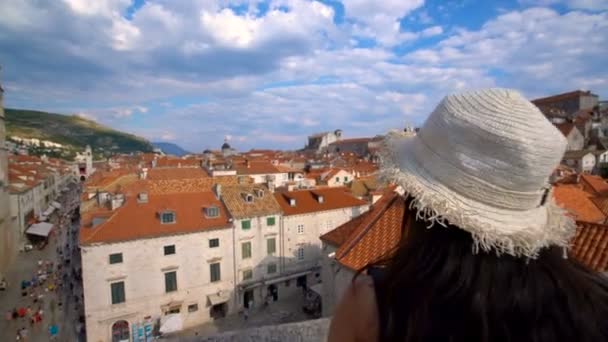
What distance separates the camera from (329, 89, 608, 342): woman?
1052mm

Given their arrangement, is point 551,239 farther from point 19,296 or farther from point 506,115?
point 19,296

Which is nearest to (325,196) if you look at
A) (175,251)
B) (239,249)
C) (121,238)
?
(239,249)

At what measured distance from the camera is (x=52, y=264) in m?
25.1

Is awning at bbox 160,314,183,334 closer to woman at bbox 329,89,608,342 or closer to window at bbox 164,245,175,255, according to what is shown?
window at bbox 164,245,175,255

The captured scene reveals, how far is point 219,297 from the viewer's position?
17688 millimetres

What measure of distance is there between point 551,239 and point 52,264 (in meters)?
32.0

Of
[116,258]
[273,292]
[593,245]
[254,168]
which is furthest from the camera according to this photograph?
[254,168]

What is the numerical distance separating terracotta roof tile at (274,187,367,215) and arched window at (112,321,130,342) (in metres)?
9.68

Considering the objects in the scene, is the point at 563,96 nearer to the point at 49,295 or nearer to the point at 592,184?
the point at 592,184

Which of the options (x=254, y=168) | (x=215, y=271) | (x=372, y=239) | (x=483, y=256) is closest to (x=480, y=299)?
(x=483, y=256)

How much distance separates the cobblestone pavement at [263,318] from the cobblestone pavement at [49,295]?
5754 mm

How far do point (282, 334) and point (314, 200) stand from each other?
18.7 meters

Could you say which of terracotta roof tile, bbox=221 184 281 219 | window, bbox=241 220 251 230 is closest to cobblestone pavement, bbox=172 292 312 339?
window, bbox=241 220 251 230

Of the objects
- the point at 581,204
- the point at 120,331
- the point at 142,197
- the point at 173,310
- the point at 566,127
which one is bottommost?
the point at 120,331
